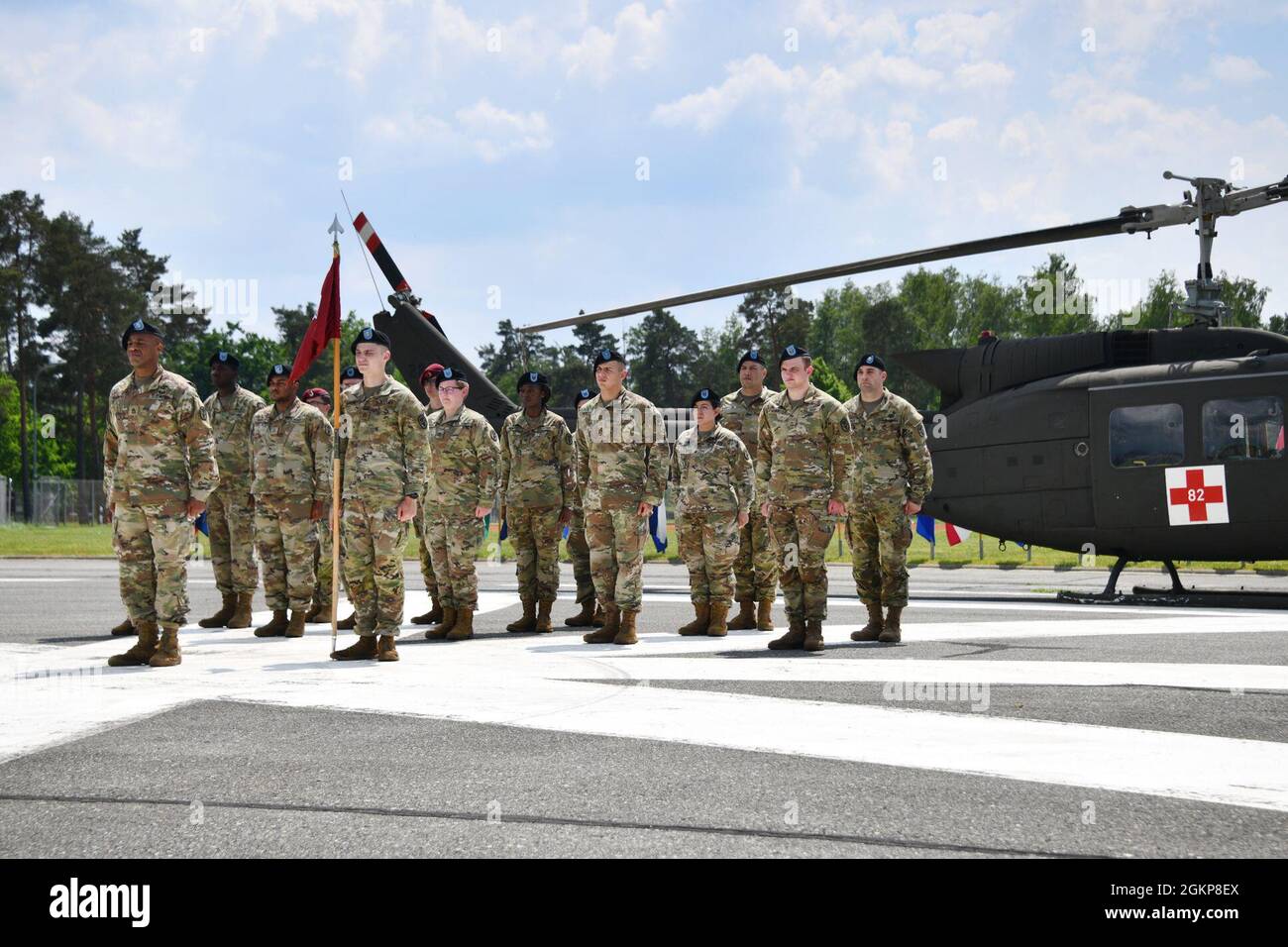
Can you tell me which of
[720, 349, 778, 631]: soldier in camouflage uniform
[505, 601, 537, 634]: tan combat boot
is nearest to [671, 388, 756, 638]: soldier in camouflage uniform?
[720, 349, 778, 631]: soldier in camouflage uniform

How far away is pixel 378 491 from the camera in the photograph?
756cm

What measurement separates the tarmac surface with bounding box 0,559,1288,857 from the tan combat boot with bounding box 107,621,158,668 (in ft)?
0.40

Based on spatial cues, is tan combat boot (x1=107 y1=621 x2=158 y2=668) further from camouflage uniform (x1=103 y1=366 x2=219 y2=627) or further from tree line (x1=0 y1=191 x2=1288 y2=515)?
tree line (x1=0 y1=191 x2=1288 y2=515)

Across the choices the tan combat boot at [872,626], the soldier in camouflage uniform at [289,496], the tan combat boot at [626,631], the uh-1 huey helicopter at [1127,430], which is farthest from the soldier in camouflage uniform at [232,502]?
the tan combat boot at [872,626]

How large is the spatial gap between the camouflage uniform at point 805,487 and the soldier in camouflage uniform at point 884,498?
1.32 feet

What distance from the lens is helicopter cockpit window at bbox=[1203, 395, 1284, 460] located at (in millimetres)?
11344

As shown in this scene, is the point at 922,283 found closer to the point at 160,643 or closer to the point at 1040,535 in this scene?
the point at 1040,535

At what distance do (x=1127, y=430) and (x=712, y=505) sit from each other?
17.8 ft

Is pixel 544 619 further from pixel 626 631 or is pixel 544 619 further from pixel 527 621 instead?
pixel 626 631

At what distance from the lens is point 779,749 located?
465 cm

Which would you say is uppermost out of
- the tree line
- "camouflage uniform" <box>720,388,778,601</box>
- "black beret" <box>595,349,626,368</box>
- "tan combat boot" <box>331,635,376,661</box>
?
the tree line

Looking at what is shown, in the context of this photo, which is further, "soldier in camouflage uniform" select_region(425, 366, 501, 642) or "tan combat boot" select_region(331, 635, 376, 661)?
"soldier in camouflage uniform" select_region(425, 366, 501, 642)

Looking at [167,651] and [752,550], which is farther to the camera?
[752,550]

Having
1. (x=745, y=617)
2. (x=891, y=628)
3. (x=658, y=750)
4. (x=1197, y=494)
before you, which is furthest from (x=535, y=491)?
(x=1197, y=494)
